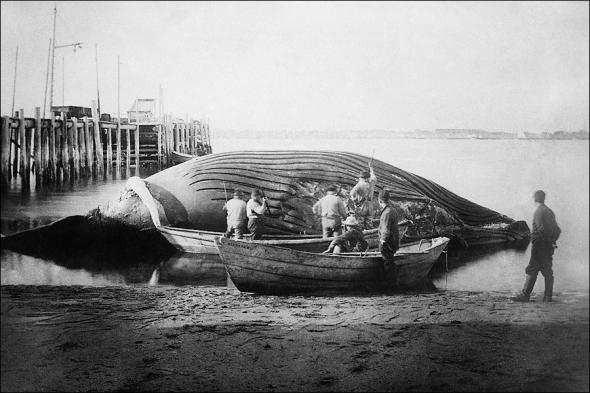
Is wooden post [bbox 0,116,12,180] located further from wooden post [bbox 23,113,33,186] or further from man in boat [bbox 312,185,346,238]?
man in boat [bbox 312,185,346,238]

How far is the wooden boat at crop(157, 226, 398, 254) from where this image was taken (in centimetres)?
485

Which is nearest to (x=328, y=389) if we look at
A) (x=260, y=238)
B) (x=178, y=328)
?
(x=178, y=328)

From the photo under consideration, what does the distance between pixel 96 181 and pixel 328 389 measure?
3.68 m

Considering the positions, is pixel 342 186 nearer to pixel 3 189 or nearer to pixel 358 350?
pixel 358 350

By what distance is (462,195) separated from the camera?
5750 mm

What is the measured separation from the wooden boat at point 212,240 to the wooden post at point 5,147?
5.09 ft

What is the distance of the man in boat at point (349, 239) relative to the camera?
189 inches

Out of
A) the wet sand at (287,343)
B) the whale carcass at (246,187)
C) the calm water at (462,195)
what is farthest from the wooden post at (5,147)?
the wet sand at (287,343)

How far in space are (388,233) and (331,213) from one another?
57 centimetres

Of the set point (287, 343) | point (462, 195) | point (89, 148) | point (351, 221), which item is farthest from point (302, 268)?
point (89, 148)

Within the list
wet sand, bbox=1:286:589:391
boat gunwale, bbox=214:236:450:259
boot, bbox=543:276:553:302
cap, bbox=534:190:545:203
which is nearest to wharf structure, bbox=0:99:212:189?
boat gunwale, bbox=214:236:450:259

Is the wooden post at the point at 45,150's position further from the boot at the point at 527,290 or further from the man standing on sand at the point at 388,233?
the boot at the point at 527,290

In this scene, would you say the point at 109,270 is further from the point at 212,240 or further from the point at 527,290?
the point at 527,290

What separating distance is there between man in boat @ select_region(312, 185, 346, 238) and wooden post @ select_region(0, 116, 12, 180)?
2986 mm
